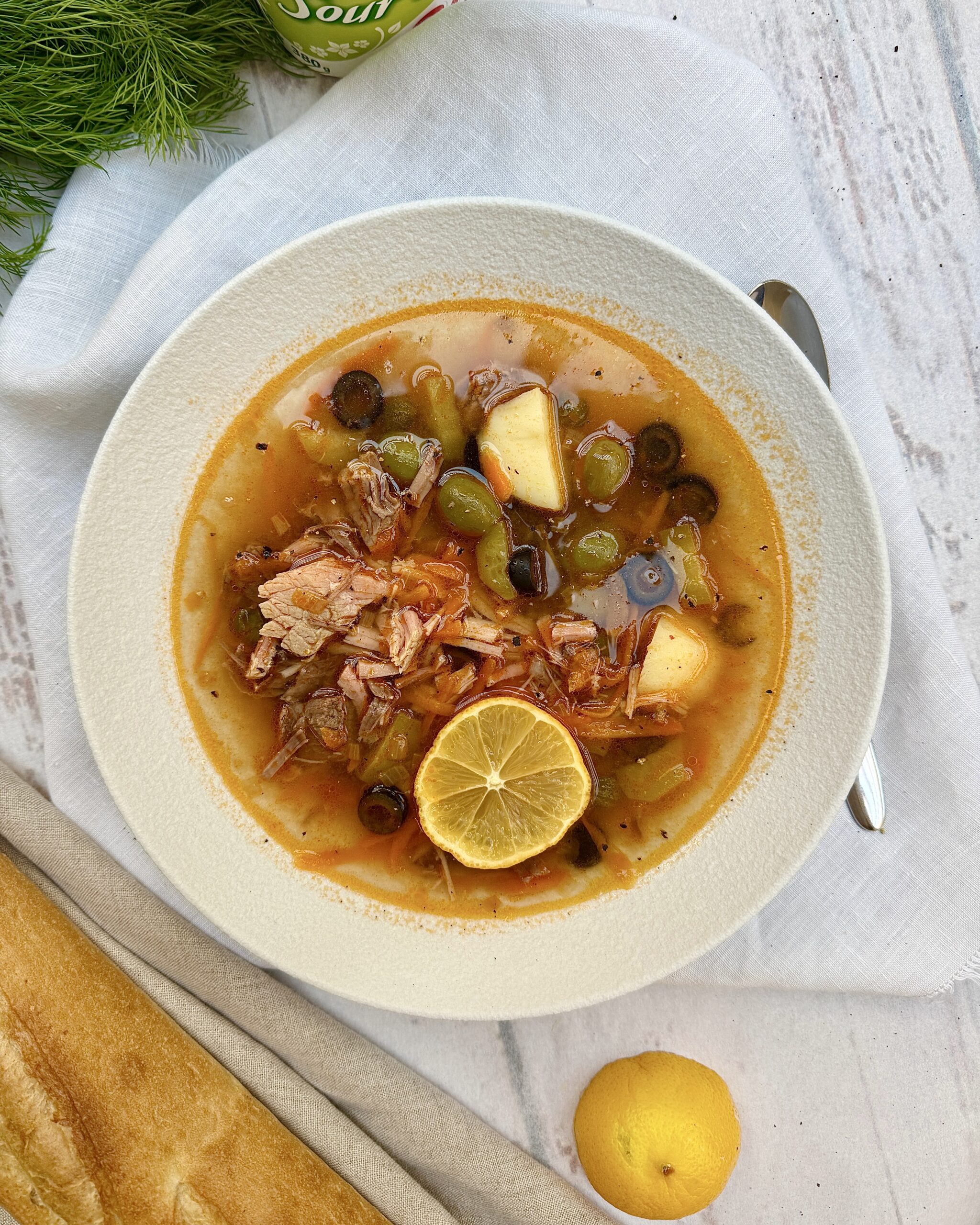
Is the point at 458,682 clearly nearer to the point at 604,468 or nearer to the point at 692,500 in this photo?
the point at 604,468

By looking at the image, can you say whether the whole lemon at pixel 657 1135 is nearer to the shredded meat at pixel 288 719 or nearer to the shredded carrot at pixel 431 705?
the shredded carrot at pixel 431 705

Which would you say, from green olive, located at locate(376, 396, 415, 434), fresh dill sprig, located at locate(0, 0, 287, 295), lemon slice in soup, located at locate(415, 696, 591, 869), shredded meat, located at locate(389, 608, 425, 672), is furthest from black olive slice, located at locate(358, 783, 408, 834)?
fresh dill sprig, located at locate(0, 0, 287, 295)

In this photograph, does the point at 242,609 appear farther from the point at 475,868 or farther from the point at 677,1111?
the point at 677,1111

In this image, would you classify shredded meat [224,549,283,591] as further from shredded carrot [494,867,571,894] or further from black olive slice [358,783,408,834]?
shredded carrot [494,867,571,894]

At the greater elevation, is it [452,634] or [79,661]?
[79,661]

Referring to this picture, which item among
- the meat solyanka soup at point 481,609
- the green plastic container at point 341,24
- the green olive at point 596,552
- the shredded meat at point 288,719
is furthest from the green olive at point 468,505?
the green plastic container at point 341,24

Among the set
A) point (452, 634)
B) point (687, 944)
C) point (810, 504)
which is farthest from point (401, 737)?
point (810, 504)
